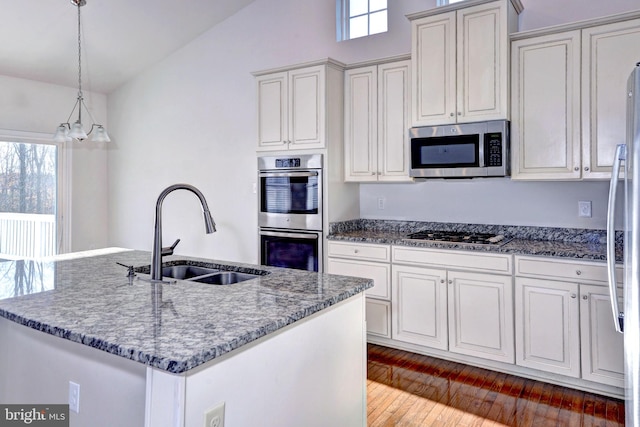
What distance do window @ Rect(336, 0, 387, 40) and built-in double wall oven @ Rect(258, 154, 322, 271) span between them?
4.36ft

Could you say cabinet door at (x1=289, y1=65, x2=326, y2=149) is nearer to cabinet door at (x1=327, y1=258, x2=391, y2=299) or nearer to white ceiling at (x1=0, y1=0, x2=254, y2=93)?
cabinet door at (x1=327, y1=258, x2=391, y2=299)

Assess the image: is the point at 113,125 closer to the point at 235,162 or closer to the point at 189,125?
the point at 189,125

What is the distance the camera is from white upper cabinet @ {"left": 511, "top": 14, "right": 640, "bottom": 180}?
2.69 meters

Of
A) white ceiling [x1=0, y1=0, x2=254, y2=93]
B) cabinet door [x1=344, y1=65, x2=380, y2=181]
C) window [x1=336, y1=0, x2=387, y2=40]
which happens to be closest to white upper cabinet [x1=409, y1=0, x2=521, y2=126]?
cabinet door [x1=344, y1=65, x2=380, y2=181]

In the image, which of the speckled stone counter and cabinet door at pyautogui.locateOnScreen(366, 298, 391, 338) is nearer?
the speckled stone counter

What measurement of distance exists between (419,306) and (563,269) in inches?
38.8

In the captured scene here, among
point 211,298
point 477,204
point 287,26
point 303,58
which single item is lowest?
point 211,298

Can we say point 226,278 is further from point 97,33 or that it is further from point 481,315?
point 97,33

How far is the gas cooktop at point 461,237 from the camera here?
10.1ft

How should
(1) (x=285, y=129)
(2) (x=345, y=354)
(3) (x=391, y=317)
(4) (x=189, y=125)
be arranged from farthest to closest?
(4) (x=189, y=125) < (1) (x=285, y=129) < (3) (x=391, y=317) < (2) (x=345, y=354)

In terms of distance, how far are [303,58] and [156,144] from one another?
2250 mm

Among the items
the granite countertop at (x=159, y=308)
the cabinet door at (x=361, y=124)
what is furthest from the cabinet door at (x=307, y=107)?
the granite countertop at (x=159, y=308)

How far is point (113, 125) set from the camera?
5844 millimetres

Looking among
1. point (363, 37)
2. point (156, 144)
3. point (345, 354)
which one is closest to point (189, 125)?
point (156, 144)
